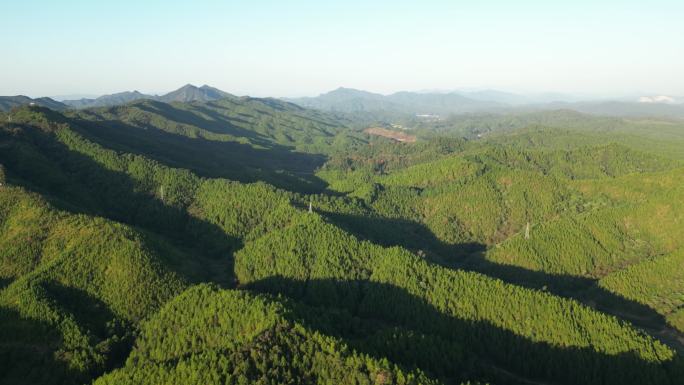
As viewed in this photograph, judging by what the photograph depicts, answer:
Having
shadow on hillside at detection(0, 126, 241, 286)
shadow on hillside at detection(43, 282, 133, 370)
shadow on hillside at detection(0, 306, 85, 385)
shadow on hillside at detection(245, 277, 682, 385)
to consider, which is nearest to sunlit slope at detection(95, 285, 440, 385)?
shadow on hillside at detection(43, 282, 133, 370)

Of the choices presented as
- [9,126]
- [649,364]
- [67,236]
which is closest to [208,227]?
[67,236]

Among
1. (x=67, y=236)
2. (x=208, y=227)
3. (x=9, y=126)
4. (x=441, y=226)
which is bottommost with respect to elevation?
(x=441, y=226)

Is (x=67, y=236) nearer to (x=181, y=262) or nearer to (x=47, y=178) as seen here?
(x=181, y=262)

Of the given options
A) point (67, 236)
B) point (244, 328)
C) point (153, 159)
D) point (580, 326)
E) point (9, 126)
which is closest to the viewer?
point (244, 328)

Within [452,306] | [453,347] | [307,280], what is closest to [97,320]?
[307,280]

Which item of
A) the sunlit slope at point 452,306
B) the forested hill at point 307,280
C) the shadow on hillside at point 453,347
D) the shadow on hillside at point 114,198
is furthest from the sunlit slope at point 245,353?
the shadow on hillside at point 114,198
